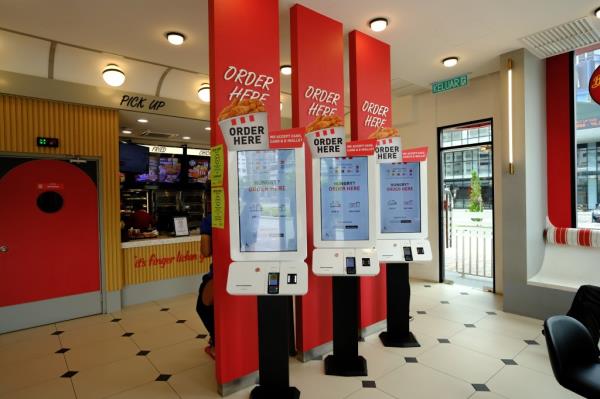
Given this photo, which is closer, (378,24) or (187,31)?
(378,24)

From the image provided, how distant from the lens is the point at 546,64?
16.0ft

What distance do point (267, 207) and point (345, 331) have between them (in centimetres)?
150

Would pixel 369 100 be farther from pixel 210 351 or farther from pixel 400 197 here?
pixel 210 351

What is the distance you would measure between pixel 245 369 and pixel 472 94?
5.63 m

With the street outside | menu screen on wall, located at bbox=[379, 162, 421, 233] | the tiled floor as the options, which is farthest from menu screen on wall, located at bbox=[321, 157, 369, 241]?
the street outside

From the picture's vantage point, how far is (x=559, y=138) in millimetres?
4812

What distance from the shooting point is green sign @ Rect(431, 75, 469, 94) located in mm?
5366

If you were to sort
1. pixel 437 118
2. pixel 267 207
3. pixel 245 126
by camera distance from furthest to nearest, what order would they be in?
pixel 437 118, pixel 267 207, pixel 245 126

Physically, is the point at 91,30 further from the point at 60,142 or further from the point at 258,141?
the point at 258,141

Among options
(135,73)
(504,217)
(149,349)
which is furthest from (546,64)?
(149,349)

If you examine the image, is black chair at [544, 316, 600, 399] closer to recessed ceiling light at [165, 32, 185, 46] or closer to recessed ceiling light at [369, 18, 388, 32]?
recessed ceiling light at [369, 18, 388, 32]

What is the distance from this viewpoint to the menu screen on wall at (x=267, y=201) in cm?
253

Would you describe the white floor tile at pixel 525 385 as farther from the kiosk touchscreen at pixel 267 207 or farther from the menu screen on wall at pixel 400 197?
the kiosk touchscreen at pixel 267 207

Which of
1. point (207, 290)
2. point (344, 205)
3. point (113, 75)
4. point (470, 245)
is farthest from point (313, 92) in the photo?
point (470, 245)
